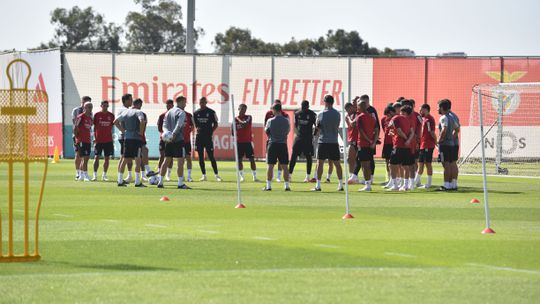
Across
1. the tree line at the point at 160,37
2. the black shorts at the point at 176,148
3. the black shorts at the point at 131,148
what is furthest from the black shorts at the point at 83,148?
the tree line at the point at 160,37

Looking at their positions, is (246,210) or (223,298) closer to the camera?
(223,298)

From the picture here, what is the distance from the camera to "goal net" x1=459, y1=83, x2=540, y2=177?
40781 mm

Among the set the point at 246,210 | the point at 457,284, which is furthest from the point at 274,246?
the point at 246,210

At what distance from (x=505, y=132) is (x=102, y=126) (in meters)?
20.7

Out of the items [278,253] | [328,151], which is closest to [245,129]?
[328,151]

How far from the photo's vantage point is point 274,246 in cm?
1376

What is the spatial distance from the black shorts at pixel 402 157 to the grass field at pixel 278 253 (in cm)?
374

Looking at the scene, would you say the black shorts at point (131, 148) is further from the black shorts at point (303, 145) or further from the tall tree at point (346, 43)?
the tall tree at point (346, 43)

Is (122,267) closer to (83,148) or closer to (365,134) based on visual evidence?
(365,134)

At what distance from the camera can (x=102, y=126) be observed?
96.3 feet

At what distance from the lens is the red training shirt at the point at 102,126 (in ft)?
95.9

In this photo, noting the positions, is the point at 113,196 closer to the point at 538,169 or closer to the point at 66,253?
the point at 66,253

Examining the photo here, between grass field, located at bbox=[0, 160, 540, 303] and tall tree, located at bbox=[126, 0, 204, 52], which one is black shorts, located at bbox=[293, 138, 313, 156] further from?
tall tree, located at bbox=[126, 0, 204, 52]

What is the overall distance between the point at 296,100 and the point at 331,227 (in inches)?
1347
